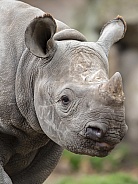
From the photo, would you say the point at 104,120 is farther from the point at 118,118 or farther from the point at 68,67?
the point at 68,67

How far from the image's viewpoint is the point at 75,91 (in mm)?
5898

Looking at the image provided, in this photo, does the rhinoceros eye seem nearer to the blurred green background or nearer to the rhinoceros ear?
the rhinoceros ear

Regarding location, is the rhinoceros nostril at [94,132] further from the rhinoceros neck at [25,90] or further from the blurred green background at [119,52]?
the blurred green background at [119,52]

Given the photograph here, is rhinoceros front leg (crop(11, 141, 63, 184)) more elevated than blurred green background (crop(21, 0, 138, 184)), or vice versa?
blurred green background (crop(21, 0, 138, 184))

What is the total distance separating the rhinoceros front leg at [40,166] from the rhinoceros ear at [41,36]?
129 centimetres

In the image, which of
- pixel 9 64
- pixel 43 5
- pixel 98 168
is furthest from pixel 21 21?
pixel 43 5

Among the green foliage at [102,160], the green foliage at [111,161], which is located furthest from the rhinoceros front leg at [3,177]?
the green foliage at [111,161]

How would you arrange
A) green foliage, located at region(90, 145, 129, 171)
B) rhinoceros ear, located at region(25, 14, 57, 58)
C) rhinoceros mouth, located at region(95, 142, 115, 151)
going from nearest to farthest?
rhinoceros mouth, located at region(95, 142, 115, 151) → rhinoceros ear, located at region(25, 14, 57, 58) → green foliage, located at region(90, 145, 129, 171)

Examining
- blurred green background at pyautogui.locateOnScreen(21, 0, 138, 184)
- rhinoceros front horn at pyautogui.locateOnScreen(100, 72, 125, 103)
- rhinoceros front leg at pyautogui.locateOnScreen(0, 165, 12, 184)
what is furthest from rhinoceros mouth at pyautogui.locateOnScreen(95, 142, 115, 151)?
blurred green background at pyautogui.locateOnScreen(21, 0, 138, 184)

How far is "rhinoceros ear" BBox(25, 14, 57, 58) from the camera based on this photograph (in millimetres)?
6156

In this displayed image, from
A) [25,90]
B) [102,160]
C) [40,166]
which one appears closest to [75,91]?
[25,90]

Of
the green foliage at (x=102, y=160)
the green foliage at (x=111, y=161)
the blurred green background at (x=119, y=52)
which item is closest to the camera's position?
the green foliage at (x=102, y=160)

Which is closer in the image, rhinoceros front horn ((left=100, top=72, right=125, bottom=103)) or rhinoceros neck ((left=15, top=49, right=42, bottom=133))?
rhinoceros front horn ((left=100, top=72, right=125, bottom=103))

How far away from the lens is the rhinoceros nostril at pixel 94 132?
566 cm
